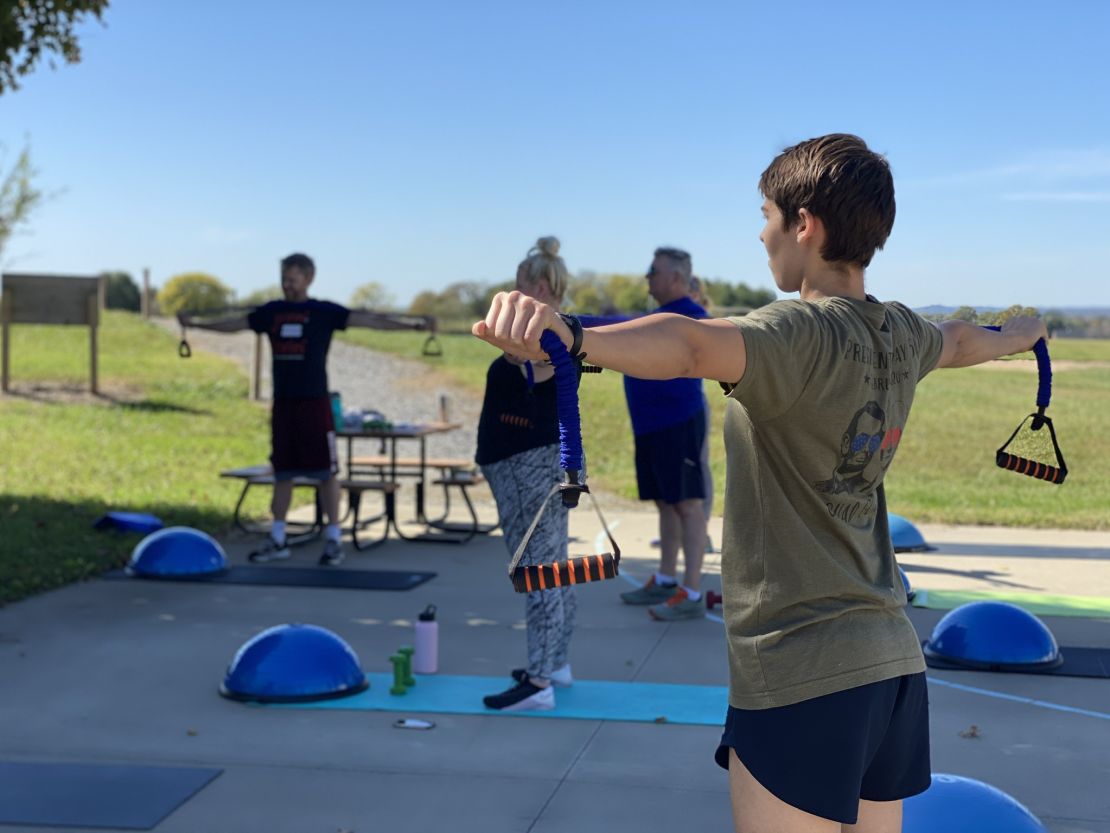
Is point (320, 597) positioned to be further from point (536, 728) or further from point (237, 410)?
point (237, 410)

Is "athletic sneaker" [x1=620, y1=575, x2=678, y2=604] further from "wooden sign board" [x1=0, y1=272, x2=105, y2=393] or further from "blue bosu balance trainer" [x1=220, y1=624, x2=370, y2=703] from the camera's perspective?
"wooden sign board" [x1=0, y1=272, x2=105, y2=393]

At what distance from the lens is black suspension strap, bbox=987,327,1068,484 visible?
352cm

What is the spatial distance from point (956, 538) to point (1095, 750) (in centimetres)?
621

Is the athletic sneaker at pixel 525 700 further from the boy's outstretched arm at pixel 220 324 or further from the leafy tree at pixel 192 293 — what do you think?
the leafy tree at pixel 192 293

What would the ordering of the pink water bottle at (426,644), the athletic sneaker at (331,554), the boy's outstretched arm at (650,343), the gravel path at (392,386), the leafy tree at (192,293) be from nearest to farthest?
1. the boy's outstretched arm at (650,343)
2. the pink water bottle at (426,644)
3. the athletic sneaker at (331,554)
4. the gravel path at (392,386)
5. the leafy tree at (192,293)

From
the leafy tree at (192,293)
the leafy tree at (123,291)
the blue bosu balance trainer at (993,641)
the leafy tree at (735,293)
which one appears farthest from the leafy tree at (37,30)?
the leafy tree at (123,291)

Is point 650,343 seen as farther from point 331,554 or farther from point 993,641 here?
point 331,554

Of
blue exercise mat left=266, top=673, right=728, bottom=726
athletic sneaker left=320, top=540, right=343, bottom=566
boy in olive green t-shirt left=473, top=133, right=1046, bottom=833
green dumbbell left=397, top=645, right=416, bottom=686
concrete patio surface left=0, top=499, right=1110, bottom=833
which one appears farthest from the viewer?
athletic sneaker left=320, top=540, right=343, bottom=566

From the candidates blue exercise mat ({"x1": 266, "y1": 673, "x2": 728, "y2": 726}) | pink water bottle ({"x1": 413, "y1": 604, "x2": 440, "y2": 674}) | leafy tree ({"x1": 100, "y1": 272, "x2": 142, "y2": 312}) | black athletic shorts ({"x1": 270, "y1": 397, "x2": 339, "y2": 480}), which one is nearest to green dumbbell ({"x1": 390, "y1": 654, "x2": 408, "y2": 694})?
blue exercise mat ({"x1": 266, "y1": 673, "x2": 728, "y2": 726})

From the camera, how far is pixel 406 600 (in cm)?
856

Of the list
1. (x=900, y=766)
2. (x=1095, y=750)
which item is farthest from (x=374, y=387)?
(x=900, y=766)

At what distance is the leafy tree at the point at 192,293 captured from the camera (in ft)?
182

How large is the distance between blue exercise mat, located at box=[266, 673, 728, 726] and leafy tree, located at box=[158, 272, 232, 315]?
49181mm

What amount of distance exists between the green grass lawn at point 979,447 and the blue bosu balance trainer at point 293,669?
16.2ft
